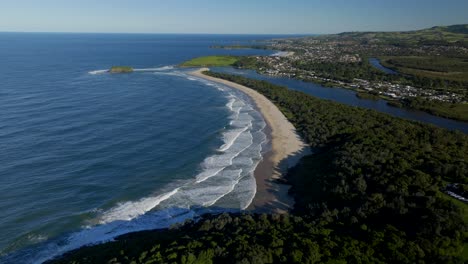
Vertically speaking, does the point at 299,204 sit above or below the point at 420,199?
below

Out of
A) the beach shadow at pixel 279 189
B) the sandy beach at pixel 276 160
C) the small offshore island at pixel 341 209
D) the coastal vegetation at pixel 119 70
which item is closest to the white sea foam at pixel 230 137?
the sandy beach at pixel 276 160

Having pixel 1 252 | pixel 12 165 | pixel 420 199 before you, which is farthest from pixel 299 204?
pixel 12 165

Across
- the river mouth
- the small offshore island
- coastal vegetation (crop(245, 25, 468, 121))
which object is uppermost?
the small offshore island

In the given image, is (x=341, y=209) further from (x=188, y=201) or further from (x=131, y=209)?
(x=131, y=209)

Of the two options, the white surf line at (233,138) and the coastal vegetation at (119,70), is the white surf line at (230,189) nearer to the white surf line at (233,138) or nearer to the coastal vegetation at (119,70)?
the white surf line at (233,138)

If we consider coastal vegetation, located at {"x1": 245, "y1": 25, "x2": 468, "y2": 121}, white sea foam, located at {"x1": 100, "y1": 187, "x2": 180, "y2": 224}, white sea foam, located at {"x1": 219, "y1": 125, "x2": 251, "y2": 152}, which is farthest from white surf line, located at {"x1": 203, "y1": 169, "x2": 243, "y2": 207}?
coastal vegetation, located at {"x1": 245, "y1": 25, "x2": 468, "y2": 121}

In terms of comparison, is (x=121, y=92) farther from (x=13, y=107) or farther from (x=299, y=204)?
(x=299, y=204)

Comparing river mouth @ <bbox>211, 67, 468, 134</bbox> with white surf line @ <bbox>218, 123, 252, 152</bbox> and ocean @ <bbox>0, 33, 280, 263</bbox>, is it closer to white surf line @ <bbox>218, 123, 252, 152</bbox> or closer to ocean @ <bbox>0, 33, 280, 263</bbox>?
ocean @ <bbox>0, 33, 280, 263</bbox>
